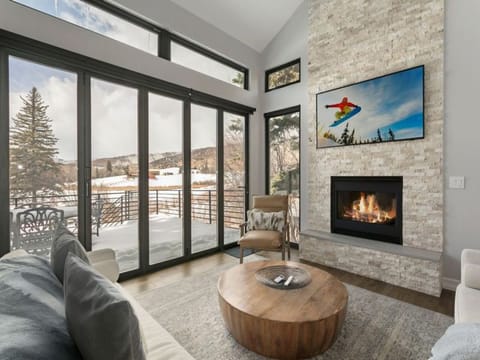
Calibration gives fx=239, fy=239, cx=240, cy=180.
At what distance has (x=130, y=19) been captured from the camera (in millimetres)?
2994

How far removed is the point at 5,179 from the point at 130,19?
230 cm

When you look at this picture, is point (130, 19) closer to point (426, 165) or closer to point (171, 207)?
point (171, 207)

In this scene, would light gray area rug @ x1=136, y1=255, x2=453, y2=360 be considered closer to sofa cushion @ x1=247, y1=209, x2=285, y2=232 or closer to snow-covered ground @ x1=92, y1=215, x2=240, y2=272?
snow-covered ground @ x1=92, y1=215, x2=240, y2=272

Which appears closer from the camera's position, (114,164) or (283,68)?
(114,164)

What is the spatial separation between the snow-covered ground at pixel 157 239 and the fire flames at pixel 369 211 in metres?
2.22

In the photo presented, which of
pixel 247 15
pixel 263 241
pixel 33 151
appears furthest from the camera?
pixel 247 15

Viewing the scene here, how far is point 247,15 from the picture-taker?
388 centimetres

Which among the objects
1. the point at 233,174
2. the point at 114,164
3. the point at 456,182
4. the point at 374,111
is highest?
the point at 374,111

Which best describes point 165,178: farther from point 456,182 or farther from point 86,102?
point 456,182

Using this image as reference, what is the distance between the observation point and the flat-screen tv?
2.89m

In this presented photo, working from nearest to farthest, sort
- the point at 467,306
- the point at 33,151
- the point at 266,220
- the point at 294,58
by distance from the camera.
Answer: the point at 467,306 < the point at 33,151 < the point at 266,220 < the point at 294,58

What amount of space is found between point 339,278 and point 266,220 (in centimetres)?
121

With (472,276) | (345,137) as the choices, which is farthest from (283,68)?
(472,276)

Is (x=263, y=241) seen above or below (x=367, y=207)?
below
